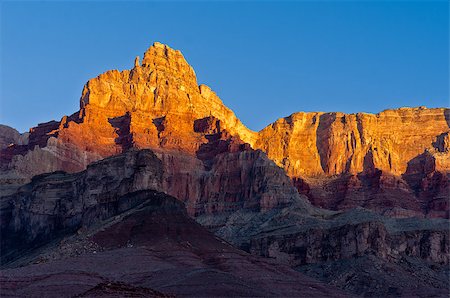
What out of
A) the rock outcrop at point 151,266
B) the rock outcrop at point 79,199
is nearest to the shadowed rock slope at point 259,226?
the rock outcrop at point 79,199

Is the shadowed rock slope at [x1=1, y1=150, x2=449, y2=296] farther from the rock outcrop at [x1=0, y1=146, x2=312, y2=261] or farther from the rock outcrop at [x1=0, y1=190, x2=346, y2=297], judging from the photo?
the rock outcrop at [x1=0, y1=190, x2=346, y2=297]

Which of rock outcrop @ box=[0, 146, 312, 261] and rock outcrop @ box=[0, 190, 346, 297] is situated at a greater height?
rock outcrop @ box=[0, 146, 312, 261]

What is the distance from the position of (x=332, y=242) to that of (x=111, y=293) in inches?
3479

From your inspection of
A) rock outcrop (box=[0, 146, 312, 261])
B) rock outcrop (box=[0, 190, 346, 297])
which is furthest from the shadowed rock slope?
rock outcrop (box=[0, 190, 346, 297])

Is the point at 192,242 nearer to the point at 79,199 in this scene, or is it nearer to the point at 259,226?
the point at 79,199

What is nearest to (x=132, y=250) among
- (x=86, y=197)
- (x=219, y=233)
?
(x=86, y=197)

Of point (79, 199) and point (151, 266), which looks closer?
point (151, 266)

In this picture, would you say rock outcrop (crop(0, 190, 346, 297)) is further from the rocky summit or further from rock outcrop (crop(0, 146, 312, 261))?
rock outcrop (crop(0, 146, 312, 261))

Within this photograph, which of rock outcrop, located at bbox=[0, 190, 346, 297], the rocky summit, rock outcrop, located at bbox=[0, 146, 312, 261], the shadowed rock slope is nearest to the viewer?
rock outcrop, located at bbox=[0, 190, 346, 297]

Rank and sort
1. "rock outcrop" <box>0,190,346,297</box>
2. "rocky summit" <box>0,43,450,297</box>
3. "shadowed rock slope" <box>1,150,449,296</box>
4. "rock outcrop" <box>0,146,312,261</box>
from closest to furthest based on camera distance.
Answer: "rock outcrop" <box>0,190,346,297</box>, "rocky summit" <box>0,43,450,297</box>, "shadowed rock slope" <box>1,150,449,296</box>, "rock outcrop" <box>0,146,312,261</box>

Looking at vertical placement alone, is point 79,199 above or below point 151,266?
above

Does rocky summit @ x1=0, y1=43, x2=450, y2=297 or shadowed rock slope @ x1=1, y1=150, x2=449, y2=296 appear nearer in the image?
rocky summit @ x1=0, y1=43, x2=450, y2=297

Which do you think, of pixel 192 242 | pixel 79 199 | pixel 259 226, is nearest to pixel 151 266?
pixel 192 242

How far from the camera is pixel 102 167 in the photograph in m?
162
